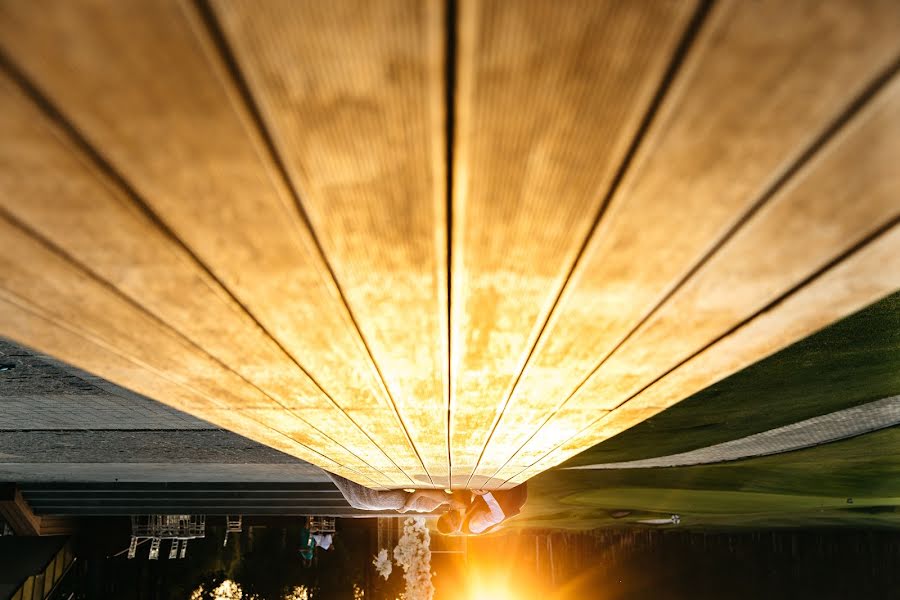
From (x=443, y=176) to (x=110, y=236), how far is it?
0.62 metres

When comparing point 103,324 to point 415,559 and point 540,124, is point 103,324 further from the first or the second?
point 415,559

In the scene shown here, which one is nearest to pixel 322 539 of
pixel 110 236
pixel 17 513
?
pixel 17 513

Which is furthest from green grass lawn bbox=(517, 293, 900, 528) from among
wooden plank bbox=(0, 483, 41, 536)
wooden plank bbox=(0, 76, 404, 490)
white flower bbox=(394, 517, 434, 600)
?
wooden plank bbox=(0, 483, 41, 536)

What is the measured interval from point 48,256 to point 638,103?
3.48 ft

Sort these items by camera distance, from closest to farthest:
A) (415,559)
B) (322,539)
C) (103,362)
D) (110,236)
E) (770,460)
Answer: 1. (110,236)
2. (103,362)
3. (770,460)
4. (322,539)
5. (415,559)

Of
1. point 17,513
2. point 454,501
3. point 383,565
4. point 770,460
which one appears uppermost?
point 770,460

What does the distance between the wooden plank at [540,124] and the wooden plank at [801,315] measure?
542 mm

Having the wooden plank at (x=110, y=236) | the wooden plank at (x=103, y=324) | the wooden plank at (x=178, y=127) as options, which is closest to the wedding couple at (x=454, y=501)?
the wooden plank at (x=103, y=324)

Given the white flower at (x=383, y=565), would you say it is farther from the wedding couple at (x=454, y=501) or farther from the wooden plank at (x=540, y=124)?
the wooden plank at (x=540, y=124)

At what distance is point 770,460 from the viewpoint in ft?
20.0

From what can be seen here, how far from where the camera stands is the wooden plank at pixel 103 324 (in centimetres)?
100

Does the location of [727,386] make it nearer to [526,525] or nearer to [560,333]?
[560,333]

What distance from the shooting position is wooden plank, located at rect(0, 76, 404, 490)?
71 cm

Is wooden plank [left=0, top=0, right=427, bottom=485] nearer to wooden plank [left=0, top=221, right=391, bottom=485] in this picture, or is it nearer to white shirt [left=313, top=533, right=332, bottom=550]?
wooden plank [left=0, top=221, right=391, bottom=485]
